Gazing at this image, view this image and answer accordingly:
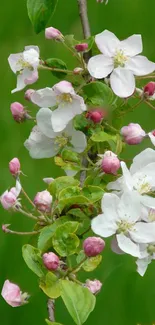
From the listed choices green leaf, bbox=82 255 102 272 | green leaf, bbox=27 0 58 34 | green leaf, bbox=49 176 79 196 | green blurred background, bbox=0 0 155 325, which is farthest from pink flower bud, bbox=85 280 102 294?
green blurred background, bbox=0 0 155 325

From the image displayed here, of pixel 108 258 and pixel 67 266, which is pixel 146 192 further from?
pixel 108 258

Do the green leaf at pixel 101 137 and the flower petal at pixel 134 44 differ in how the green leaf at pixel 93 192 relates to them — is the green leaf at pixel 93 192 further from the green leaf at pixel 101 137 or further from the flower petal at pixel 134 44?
the flower petal at pixel 134 44

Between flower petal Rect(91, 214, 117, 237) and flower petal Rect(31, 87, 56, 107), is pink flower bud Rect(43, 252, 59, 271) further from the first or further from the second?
flower petal Rect(31, 87, 56, 107)

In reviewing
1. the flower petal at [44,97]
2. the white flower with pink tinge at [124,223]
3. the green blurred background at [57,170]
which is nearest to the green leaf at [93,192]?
the white flower with pink tinge at [124,223]

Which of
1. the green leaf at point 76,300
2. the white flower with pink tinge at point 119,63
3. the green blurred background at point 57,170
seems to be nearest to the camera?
the green leaf at point 76,300

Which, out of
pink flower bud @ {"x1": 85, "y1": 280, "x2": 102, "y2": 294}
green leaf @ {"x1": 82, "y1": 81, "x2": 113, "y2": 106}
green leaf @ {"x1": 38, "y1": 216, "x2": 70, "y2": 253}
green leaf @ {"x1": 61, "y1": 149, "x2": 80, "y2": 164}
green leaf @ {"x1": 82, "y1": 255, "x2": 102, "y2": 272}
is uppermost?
green leaf @ {"x1": 82, "y1": 81, "x2": 113, "y2": 106}

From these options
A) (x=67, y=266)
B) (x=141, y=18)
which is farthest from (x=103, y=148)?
(x=141, y=18)

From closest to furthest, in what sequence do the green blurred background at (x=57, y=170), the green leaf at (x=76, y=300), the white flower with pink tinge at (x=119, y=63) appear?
the green leaf at (x=76, y=300) < the white flower with pink tinge at (x=119, y=63) < the green blurred background at (x=57, y=170)

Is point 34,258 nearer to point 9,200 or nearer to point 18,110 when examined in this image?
point 9,200
